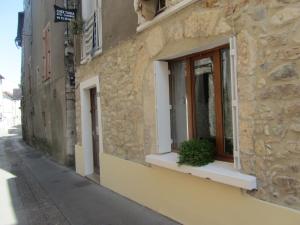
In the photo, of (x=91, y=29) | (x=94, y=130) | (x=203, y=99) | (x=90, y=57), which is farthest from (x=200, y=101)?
(x=94, y=130)

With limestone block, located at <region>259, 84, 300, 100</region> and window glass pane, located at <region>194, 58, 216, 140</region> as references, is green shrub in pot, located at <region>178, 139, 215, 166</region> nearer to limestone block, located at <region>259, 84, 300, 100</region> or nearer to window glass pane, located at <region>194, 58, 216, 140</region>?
window glass pane, located at <region>194, 58, 216, 140</region>

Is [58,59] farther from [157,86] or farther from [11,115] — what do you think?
[11,115]

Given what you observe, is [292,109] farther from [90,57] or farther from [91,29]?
[91,29]

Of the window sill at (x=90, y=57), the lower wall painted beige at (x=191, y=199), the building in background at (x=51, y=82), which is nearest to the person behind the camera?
the lower wall painted beige at (x=191, y=199)

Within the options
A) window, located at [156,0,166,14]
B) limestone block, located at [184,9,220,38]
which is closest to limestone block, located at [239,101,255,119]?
limestone block, located at [184,9,220,38]

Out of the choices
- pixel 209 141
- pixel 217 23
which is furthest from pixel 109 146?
pixel 217 23

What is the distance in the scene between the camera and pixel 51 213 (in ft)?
18.1

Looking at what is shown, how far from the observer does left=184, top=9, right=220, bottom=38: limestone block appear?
365cm

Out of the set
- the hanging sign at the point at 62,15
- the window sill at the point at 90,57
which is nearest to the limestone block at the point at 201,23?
the window sill at the point at 90,57

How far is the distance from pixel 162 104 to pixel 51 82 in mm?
8154

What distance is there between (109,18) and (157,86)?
7.89 ft

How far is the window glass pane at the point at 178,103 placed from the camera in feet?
15.3

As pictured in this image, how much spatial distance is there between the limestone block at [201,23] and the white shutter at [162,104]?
85 centimetres

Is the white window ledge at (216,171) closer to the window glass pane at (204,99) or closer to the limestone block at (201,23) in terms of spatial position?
the window glass pane at (204,99)
